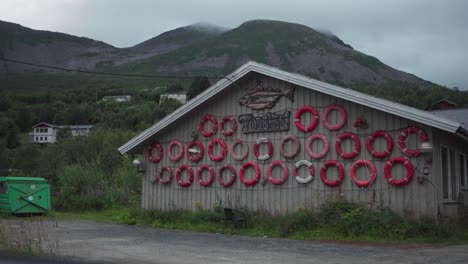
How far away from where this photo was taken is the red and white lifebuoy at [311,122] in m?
17.3

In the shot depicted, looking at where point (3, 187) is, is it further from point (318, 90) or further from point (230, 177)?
point (318, 90)

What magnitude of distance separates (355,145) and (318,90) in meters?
1.93

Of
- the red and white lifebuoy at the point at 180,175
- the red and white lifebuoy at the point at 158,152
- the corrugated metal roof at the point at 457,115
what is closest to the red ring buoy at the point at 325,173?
the red and white lifebuoy at the point at 180,175

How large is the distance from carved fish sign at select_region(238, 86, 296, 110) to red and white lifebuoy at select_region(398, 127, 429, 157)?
3.76 meters

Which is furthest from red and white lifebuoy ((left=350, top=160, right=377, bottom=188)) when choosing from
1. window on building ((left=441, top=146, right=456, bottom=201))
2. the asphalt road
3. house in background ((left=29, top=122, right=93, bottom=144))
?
house in background ((left=29, top=122, right=93, bottom=144))

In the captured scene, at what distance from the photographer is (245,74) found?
18.8 m

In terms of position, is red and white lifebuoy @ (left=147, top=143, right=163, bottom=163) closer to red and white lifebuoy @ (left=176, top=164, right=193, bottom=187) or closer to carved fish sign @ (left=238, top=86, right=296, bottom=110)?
red and white lifebuoy @ (left=176, top=164, right=193, bottom=187)

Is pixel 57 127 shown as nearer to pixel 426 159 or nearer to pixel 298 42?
pixel 426 159

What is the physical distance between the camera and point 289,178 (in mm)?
17750

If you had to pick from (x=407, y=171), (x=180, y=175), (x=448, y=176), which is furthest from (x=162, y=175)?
(x=448, y=176)

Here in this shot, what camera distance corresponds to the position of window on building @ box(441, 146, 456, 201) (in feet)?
53.2

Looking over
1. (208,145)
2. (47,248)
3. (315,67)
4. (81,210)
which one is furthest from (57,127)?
(315,67)

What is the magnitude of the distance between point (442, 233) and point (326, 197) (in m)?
3.47

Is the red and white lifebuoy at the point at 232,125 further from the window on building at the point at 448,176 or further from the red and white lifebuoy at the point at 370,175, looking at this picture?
the window on building at the point at 448,176
